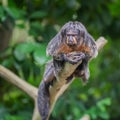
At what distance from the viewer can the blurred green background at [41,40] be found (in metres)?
1.57

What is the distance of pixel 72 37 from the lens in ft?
2.51

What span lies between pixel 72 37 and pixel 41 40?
0.91 m

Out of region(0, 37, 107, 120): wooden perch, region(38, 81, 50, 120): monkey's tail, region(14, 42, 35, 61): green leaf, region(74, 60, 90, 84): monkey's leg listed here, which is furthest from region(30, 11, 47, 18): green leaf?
region(74, 60, 90, 84): monkey's leg

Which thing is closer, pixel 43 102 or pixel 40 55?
pixel 43 102

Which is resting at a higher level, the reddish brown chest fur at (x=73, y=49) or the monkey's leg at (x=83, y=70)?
the reddish brown chest fur at (x=73, y=49)

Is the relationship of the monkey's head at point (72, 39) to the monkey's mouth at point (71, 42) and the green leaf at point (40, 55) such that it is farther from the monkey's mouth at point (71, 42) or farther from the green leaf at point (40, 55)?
the green leaf at point (40, 55)

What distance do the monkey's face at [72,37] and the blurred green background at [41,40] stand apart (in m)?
0.62

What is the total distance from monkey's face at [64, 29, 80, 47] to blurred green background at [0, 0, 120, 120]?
2.02ft

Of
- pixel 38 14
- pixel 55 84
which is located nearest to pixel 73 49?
pixel 55 84

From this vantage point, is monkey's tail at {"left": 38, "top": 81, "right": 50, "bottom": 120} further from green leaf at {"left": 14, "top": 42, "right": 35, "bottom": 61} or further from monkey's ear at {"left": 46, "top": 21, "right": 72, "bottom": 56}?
green leaf at {"left": 14, "top": 42, "right": 35, "bottom": 61}

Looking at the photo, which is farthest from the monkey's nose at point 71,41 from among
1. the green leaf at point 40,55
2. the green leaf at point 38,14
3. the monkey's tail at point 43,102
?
the green leaf at point 38,14

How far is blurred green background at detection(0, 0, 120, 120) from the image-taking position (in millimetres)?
1568

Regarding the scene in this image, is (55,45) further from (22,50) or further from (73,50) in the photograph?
(22,50)

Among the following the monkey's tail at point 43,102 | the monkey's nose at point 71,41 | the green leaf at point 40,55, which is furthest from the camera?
the green leaf at point 40,55
